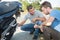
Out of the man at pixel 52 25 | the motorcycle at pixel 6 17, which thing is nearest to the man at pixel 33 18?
the motorcycle at pixel 6 17

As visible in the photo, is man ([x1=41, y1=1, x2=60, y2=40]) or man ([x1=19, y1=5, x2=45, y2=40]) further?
man ([x1=19, y1=5, x2=45, y2=40])

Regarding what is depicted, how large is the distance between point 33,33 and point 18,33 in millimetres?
488

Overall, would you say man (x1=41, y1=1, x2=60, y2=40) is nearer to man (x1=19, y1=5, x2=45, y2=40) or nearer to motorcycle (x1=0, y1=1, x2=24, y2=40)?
motorcycle (x1=0, y1=1, x2=24, y2=40)

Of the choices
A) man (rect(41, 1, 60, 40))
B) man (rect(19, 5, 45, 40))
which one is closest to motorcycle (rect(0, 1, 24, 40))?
man (rect(19, 5, 45, 40))

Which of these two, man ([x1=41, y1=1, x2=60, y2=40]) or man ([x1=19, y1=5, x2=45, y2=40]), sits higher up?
man ([x1=41, y1=1, x2=60, y2=40])

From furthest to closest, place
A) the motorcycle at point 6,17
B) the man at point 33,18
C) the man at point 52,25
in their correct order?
1. the man at point 33,18
2. the motorcycle at point 6,17
3. the man at point 52,25

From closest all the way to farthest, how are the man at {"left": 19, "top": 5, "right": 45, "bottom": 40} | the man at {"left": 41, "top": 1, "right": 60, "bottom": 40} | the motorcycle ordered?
1. the man at {"left": 41, "top": 1, "right": 60, "bottom": 40}
2. the motorcycle
3. the man at {"left": 19, "top": 5, "right": 45, "bottom": 40}

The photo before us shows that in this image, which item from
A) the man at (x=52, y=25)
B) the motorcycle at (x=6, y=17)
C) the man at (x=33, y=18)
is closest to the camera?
the man at (x=52, y=25)

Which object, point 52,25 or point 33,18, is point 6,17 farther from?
point 33,18

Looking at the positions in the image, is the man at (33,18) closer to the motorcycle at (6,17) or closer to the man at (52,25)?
the motorcycle at (6,17)

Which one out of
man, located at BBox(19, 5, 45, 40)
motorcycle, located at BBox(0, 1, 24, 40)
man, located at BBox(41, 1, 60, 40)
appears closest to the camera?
man, located at BBox(41, 1, 60, 40)

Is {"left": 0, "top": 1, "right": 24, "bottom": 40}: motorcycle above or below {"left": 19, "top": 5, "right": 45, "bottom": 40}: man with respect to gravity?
above

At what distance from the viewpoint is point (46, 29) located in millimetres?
4043

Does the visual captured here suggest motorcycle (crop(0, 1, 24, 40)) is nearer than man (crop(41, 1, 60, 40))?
No
